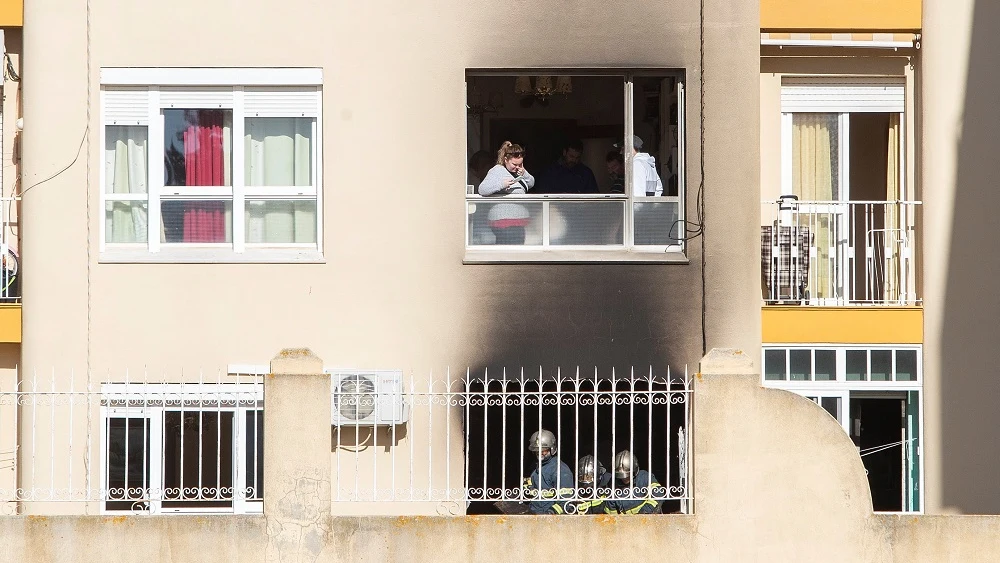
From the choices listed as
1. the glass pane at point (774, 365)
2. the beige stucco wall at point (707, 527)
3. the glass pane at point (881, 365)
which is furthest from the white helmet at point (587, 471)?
the glass pane at point (881, 365)

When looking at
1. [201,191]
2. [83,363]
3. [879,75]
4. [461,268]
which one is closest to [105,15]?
[201,191]

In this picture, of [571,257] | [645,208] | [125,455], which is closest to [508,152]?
[571,257]

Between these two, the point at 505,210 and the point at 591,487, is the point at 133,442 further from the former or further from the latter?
the point at 591,487

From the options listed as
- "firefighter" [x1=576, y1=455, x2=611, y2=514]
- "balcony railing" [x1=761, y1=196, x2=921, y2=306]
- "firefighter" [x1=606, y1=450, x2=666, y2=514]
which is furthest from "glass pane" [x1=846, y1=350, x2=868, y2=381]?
"firefighter" [x1=576, y1=455, x2=611, y2=514]

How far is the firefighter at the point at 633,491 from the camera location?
348 inches

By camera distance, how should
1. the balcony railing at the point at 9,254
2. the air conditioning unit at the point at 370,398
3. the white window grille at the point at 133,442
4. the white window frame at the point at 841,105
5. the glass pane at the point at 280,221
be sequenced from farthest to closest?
the white window frame at the point at 841,105, the balcony railing at the point at 9,254, the glass pane at the point at 280,221, the white window grille at the point at 133,442, the air conditioning unit at the point at 370,398

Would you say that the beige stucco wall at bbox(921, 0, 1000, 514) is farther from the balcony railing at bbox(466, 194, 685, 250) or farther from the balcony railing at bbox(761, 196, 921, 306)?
the balcony railing at bbox(466, 194, 685, 250)

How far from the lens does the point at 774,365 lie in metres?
11.6

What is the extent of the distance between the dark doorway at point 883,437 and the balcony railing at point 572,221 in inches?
111

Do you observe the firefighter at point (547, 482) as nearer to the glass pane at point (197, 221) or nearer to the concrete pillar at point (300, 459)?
the concrete pillar at point (300, 459)

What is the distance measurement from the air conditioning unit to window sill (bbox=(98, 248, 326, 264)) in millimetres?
1094

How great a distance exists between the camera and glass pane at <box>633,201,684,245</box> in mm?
11320

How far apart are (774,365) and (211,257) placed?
5353 millimetres

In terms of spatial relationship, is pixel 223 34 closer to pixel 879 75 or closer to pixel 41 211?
pixel 41 211
